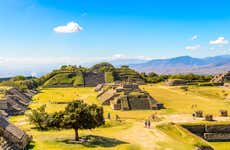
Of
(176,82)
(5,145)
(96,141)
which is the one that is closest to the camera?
(5,145)

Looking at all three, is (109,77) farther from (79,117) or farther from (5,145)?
(5,145)

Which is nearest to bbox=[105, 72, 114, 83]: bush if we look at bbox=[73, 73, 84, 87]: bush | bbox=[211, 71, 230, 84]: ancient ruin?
bbox=[73, 73, 84, 87]: bush

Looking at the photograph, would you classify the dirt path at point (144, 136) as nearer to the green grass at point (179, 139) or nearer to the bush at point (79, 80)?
the green grass at point (179, 139)

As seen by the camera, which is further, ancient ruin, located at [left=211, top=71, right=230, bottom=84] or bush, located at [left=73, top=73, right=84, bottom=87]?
bush, located at [left=73, top=73, right=84, bottom=87]

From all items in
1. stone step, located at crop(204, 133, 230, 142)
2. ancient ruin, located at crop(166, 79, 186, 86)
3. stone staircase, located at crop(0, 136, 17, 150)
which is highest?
ancient ruin, located at crop(166, 79, 186, 86)

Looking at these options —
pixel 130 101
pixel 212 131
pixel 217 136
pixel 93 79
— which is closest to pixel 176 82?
pixel 93 79

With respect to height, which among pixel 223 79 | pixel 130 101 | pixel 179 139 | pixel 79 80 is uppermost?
pixel 79 80

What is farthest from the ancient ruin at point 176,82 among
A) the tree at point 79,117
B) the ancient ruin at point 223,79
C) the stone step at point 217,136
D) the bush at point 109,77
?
the tree at point 79,117

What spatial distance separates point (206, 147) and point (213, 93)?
216ft

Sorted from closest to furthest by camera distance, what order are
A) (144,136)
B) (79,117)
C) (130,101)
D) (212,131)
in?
(79,117) < (144,136) < (212,131) < (130,101)

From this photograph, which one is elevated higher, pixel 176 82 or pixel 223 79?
pixel 223 79

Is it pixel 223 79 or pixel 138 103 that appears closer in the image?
pixel 138 103

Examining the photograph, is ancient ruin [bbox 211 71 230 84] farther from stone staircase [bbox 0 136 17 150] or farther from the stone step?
stone staircase [bbox 0 136 17 150]

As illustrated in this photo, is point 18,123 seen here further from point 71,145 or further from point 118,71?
point 118,71
